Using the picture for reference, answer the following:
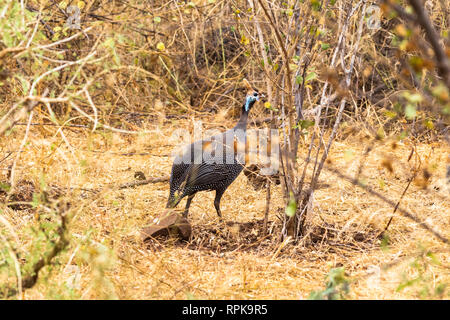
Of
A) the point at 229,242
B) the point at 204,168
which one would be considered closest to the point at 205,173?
the point at 204,168

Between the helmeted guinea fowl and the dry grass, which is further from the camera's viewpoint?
the helmeted guinea fowl

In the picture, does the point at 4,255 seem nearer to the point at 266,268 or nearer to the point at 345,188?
the point at 266,268

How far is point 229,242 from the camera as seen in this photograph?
3629 mm

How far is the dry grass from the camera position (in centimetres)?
265

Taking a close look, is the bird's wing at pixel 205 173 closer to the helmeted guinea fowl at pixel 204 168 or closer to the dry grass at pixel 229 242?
the helmeted guinea fowl at pixel 204 168

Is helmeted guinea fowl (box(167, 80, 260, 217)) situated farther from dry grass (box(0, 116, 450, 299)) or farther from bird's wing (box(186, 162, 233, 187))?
dry grass (box(0, 116, 450, 299))

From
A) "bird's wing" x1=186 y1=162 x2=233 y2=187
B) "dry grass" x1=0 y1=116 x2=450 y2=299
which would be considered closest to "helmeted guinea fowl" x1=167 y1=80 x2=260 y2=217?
"bird's wing" x1=186 y1=162 x2=233 y2=187

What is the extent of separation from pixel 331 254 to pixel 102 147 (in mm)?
2914

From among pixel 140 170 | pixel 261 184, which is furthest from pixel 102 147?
pixel 261 184

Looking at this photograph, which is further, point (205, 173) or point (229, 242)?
point (205, 173)

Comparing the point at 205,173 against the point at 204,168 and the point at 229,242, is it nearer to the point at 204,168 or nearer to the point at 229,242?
the point at 204,168

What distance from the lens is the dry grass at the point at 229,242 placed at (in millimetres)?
2654

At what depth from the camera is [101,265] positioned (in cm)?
211

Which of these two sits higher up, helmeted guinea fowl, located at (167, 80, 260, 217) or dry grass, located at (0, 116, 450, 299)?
helmeted guinea fowl, located at (167, 80, 260, 217)
